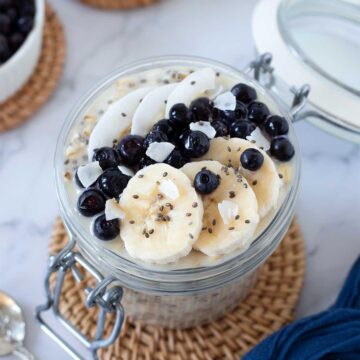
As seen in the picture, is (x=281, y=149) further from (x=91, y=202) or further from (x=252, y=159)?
(x=91, y=202)

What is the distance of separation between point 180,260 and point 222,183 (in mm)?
98

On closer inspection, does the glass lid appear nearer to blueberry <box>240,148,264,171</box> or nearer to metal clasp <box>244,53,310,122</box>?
metal clasp <box>244,53,310,122</box>

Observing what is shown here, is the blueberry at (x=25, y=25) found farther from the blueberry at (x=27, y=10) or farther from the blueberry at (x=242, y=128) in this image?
the blueberry at (x=242, y=128)

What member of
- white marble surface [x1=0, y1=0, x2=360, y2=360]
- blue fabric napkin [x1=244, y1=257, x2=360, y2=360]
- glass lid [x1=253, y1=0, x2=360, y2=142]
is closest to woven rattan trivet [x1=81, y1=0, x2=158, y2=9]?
white marble surface [x1=0, y1=0, x2=360, y2=360]

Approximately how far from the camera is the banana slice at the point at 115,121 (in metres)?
0.80

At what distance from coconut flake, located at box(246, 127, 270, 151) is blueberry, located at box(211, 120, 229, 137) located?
0.09ft

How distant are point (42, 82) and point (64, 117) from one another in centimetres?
7

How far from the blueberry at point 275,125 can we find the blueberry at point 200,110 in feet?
0.24

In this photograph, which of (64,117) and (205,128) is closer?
(205,128)

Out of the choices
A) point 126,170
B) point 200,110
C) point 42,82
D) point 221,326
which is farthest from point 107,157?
point 42,82

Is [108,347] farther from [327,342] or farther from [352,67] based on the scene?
[352,67]

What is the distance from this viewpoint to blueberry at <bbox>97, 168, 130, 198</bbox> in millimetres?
741

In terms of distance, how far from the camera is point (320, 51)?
3.49 feet

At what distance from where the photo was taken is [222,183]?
0.75 meters
